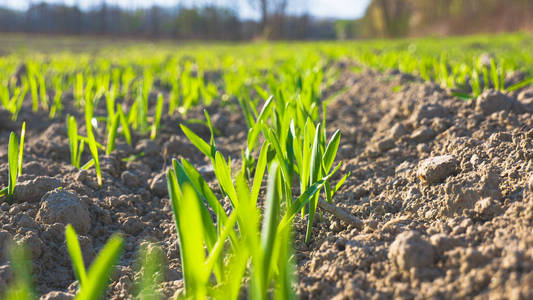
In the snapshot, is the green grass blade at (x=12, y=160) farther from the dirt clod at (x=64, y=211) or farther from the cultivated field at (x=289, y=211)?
the dirt clod at (x=64, y=211)

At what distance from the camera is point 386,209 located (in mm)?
1137

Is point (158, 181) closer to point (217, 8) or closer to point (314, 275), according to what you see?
point (314, 275)

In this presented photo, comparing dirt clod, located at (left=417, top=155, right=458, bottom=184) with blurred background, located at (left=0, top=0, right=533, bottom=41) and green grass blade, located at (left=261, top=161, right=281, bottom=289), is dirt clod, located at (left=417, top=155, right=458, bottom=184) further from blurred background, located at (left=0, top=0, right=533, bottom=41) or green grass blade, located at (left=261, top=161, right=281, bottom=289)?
blurred background, located at (left=0, top=0, right=533, bottom=41)

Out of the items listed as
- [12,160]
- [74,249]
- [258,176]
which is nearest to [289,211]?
[258,176]

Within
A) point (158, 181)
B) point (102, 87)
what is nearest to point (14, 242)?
point (158, 181)

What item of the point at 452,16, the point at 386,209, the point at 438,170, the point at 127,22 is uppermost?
the point at 127,22

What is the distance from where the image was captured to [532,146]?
1.11 m

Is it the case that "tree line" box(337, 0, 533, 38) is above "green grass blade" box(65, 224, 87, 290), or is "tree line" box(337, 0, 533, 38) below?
above

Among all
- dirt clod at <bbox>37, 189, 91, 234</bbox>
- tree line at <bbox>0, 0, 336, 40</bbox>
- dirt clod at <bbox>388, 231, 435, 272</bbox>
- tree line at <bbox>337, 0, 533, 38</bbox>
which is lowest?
dirt clod at <bbox>37, 189, 91, 234</bbox>

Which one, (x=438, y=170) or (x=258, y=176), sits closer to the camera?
(x=258, y=176)

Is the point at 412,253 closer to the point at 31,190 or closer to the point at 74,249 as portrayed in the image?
the point at 74,249

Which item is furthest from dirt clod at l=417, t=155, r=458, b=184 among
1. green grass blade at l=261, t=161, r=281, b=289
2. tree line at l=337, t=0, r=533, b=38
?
tree line at l=337, t=0, r=533, b=38

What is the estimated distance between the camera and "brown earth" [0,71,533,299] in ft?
2.48

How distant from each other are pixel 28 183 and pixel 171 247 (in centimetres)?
52
